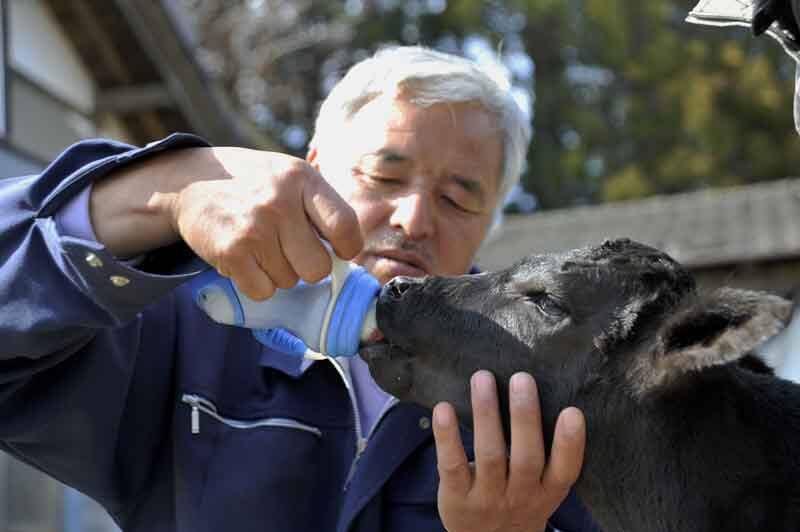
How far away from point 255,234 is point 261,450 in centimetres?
94

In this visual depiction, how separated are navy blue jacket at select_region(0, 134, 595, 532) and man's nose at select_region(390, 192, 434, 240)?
54 cm

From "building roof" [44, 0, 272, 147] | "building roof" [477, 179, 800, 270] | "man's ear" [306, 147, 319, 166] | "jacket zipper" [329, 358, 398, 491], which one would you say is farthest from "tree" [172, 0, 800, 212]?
"jacket zipper" [329, 358, 398, 491]

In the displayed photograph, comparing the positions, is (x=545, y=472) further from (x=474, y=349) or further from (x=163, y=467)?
(x=163, y=467)

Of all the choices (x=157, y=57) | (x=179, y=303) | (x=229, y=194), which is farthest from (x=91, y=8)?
(x=229, y=194)

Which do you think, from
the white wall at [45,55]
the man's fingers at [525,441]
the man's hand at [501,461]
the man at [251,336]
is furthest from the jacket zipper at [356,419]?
the white wall at [45,55]

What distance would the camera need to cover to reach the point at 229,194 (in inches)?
Result: 95.9

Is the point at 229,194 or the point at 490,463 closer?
the point at 229,194

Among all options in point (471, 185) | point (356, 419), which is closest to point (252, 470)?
point (356, 419)

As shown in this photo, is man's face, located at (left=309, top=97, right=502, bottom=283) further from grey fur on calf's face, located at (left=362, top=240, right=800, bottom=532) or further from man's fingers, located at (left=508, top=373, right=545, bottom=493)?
man's fingers, located at (left=508, top=373, right=545, bottom=493)

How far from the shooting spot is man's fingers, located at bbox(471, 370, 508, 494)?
2.71 metres

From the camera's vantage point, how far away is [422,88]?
3.70 m

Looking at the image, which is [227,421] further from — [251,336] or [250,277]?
[250,277]

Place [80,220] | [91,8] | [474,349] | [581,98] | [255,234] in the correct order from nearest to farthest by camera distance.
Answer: [255,234] < [80,220] < [474,349] < [91,8] < [581,98]

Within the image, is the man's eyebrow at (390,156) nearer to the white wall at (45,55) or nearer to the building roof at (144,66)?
the white wall at (45,55)
